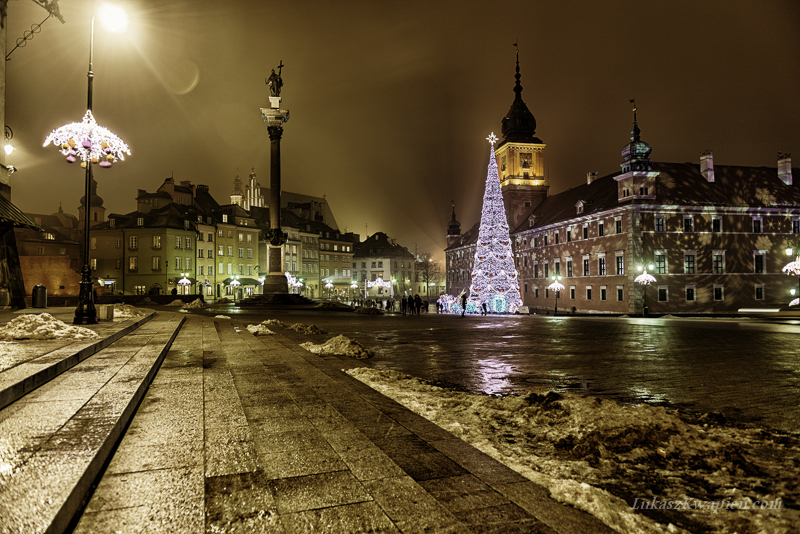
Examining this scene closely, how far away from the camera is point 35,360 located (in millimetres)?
6789

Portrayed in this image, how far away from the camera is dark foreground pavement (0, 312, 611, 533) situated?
2.93 m

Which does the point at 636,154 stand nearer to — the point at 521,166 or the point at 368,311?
the point at 521,166

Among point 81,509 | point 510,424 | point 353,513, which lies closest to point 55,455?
point 81,509

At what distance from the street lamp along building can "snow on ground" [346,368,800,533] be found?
4683 cm

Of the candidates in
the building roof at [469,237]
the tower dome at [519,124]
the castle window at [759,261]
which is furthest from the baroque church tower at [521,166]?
the castle window at [759,261]

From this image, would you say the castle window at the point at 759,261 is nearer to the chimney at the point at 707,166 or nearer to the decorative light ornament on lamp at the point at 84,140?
the chimney at the point at 707,166

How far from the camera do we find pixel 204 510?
3.07m

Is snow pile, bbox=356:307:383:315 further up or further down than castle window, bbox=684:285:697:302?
further down

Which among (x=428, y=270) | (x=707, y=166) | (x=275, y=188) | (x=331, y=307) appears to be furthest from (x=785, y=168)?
(x=428, y=270)

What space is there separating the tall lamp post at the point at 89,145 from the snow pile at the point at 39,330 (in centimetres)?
357

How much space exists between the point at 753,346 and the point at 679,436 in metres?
12.1

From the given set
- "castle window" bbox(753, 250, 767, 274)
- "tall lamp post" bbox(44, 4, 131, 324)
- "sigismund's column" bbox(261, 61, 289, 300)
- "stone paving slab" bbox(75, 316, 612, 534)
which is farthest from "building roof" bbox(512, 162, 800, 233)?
"stone paving slab" bbox(75, 316, 612, 534)

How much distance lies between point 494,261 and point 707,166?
27.9m

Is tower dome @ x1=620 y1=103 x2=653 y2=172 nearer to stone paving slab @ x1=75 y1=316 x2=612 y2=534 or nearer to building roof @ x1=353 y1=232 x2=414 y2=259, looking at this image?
stone paving slab @ x1=75 y1=316 x2=612 y2=534
